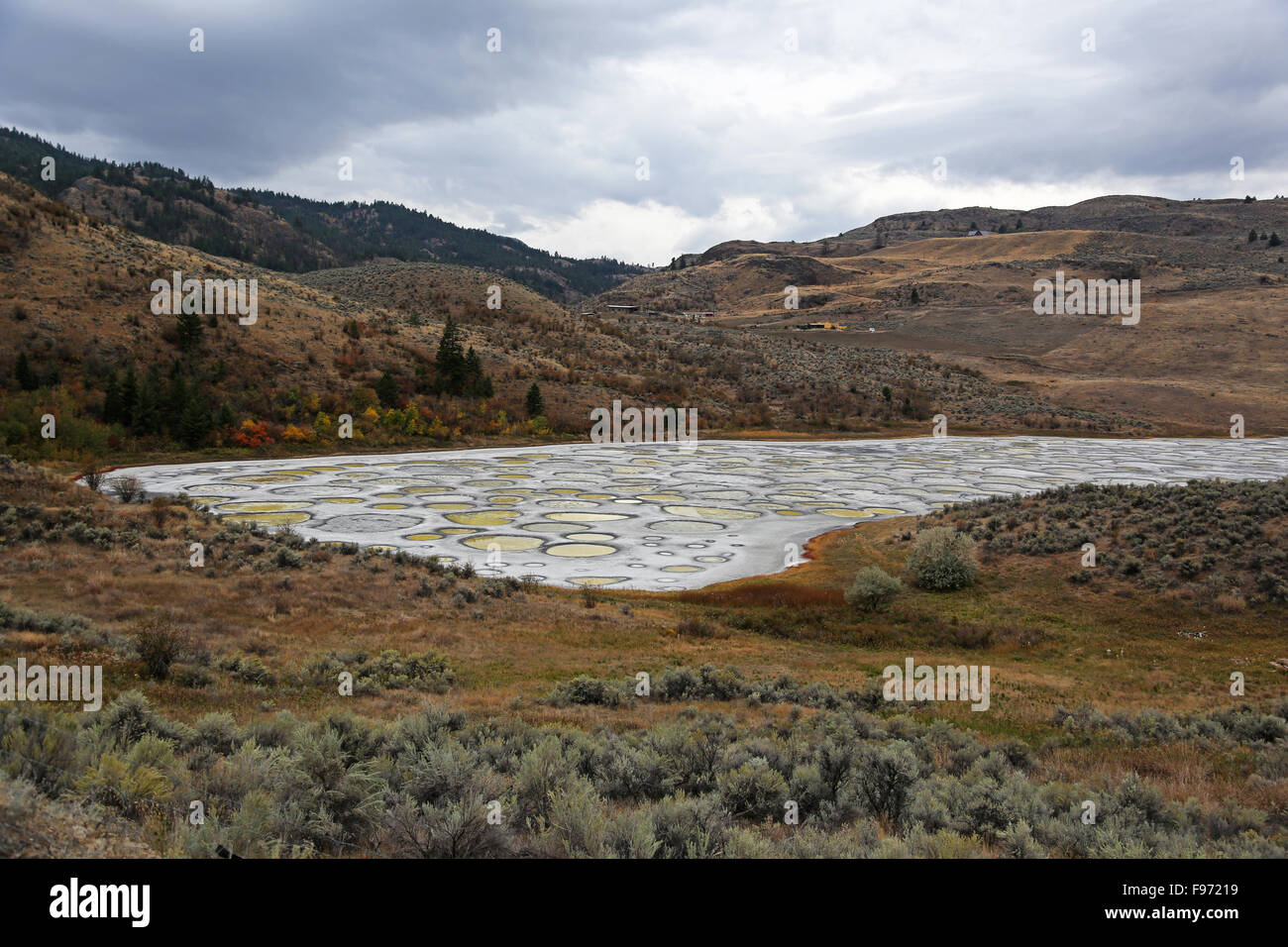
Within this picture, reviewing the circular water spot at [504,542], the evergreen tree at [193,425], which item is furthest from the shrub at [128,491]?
the evergreen tree at [193,425]

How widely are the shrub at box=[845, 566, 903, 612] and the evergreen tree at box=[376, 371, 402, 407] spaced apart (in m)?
37.5

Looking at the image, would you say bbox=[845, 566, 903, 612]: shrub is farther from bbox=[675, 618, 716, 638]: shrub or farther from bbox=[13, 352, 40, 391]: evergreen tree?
bbox=[13, 352, 40, 391]: evergreen tree

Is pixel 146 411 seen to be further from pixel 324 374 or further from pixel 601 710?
pixel 601 710

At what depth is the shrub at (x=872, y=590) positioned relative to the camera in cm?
1748

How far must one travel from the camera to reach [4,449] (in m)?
30.1

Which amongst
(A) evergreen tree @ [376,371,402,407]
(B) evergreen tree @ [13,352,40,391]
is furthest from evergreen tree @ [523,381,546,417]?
(B) evergreen tree @ [13,352,40,391]

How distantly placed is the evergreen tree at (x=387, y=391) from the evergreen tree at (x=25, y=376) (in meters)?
17.0

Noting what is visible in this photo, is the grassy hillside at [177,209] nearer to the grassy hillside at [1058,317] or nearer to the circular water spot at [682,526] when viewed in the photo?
the grassy hillside at [1058,317]
